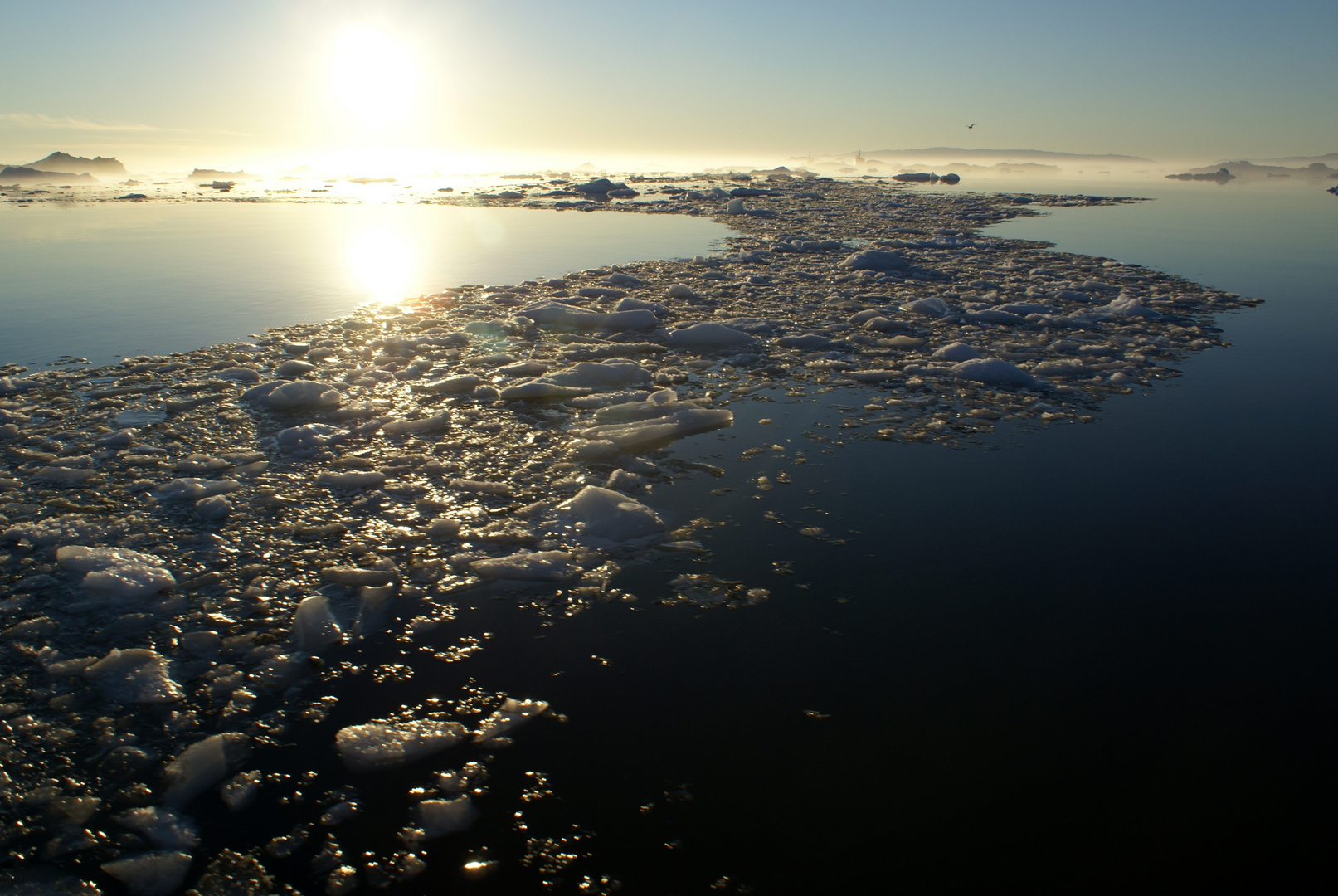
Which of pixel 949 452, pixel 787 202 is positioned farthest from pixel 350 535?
pixel 787 202

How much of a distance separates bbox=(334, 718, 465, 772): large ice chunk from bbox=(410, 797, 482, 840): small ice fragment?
0.74 feet

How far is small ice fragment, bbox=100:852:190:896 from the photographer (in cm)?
198

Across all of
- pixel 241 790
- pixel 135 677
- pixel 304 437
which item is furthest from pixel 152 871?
pixel 304 437

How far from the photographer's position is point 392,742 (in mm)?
2477

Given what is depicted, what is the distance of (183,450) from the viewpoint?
4.93m

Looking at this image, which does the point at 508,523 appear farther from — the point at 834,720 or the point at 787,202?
the point at 787,202

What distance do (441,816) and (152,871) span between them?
804mm

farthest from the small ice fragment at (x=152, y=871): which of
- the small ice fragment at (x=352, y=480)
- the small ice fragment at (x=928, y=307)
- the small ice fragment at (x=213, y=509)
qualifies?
the small ice fragment at (x=928, y=307)

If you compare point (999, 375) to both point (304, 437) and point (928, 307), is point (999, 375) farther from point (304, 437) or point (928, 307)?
point (304, 437)

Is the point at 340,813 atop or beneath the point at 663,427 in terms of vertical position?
beneath

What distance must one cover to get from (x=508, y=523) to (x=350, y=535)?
2.82 ft

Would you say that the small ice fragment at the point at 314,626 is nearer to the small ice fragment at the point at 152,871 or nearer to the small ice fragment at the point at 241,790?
the small ice fragment at the point at 241,790

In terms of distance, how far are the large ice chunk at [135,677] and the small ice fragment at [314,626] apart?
0.46 metres

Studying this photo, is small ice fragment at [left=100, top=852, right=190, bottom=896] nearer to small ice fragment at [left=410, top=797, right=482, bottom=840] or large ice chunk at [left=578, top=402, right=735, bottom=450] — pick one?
small ice fragment at [left=410, top=797, right=482, bottom=840]
